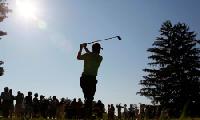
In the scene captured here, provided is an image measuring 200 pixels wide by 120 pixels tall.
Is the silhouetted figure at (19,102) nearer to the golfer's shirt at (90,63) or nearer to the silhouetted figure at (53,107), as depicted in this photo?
the silhouetted figure at (53,107)

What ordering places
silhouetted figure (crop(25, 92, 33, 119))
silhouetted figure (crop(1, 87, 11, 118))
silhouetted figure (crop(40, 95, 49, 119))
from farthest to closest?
silhouetted figure (crop(40, 95, 49, 119)) → silhouetted figure (crop(25, 92, 33, 119)) → silhouetted figure (crop(1, 87, 11, 118))

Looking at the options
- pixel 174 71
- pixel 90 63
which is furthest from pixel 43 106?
pixel 174 71

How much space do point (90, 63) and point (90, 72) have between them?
0.22 m

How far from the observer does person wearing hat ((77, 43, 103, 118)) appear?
34.9ft

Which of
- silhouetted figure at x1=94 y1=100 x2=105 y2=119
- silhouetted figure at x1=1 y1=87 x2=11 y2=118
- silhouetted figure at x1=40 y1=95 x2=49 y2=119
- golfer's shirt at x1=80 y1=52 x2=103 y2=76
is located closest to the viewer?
golfer's shirt at x1=80 y1=52 x2=103 y2=76

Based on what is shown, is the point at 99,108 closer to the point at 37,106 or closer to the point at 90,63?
the point at 37,106

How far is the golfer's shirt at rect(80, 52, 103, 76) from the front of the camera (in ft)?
35.3

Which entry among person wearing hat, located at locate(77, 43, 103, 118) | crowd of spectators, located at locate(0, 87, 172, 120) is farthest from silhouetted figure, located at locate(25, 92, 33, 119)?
person wearing hat, located at locate(77, 43, 103, 118)

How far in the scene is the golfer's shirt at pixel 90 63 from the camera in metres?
10.8

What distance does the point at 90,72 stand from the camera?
10.7 metres

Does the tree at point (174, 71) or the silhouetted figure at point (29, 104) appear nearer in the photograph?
the silhouetted figure at point (29, 104)

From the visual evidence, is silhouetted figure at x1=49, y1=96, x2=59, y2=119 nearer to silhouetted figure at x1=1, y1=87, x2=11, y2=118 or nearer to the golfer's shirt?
silhouetted figure at x1=1, y1=87, x2=11, y2=118

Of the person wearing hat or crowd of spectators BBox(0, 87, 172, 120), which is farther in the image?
crowd of spectators BBox(0, 87, 172, 120)

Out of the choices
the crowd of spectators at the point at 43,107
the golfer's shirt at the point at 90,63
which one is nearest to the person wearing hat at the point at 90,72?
the golfer's shirt at the point at 90,63
